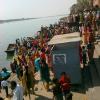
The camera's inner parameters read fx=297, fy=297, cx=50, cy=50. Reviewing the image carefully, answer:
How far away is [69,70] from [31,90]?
2435mm

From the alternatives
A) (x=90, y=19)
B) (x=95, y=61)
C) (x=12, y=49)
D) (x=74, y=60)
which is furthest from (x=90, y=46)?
(x=12, y=49)

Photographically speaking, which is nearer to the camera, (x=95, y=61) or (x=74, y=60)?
(x=74, y=60)

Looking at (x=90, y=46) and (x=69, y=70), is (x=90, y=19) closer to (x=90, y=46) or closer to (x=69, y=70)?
(x=90, y=46)

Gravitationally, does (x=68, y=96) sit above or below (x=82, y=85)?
above

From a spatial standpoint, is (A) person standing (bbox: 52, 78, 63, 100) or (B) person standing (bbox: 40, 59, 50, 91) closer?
(A) person standing (bbox: 52, 78, 63, 100)

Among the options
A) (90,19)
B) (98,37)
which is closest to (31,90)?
(98,37)

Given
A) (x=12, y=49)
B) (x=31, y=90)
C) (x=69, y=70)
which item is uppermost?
(x=69, y=70)

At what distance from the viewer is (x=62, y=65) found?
14867mm

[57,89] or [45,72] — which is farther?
[45,72]

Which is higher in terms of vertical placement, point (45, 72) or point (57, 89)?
point (57, 89)

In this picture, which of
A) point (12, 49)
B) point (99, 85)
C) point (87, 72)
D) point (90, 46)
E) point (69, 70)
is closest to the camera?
point (99, 85)

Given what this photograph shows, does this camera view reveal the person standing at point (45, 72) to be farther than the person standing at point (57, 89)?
Yes

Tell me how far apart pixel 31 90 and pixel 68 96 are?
4833 mm

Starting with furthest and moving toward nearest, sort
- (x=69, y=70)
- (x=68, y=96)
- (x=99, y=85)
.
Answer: (x=69, y=70), (x=99, y=85), (x=68, y=96)
